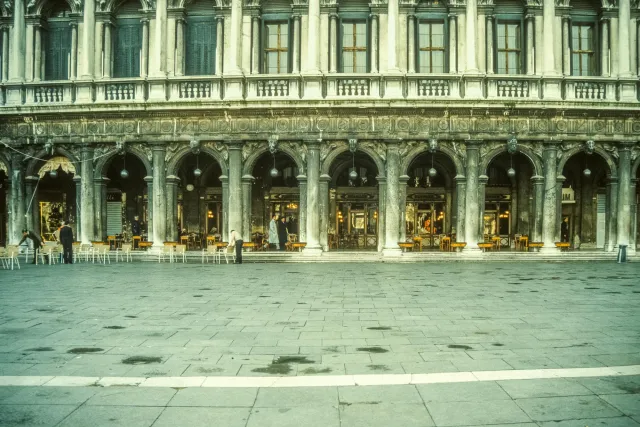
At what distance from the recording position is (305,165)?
22.6m

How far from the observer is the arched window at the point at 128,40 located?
24.0 meters

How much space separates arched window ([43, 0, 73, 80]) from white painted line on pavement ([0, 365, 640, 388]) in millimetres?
21502

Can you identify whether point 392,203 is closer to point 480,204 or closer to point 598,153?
point 480,204

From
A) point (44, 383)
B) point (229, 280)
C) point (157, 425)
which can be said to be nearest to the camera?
point (157, 425)

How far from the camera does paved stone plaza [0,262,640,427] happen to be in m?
5.05

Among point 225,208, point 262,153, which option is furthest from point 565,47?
point 225,208

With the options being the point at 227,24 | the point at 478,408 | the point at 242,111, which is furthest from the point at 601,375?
the point at 227,24

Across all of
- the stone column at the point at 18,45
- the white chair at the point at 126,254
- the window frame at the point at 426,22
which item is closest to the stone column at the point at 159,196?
the white chair at the point at 126,254

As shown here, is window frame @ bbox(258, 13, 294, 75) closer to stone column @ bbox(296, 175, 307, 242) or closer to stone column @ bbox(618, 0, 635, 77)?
stone column @ bbox(296, 175, 307, 242)

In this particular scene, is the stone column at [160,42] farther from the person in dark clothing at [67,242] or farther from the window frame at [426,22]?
the window frame at [426,22]

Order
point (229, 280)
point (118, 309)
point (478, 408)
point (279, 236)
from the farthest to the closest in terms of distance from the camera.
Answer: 1. point (279, 236)
2. point (229, 280)
3. point (118, 309)
4. point (478, 408)

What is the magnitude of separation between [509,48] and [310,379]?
69.2 ft

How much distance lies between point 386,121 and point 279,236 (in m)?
6.62

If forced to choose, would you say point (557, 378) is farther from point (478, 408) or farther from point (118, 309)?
point (118, 309)
